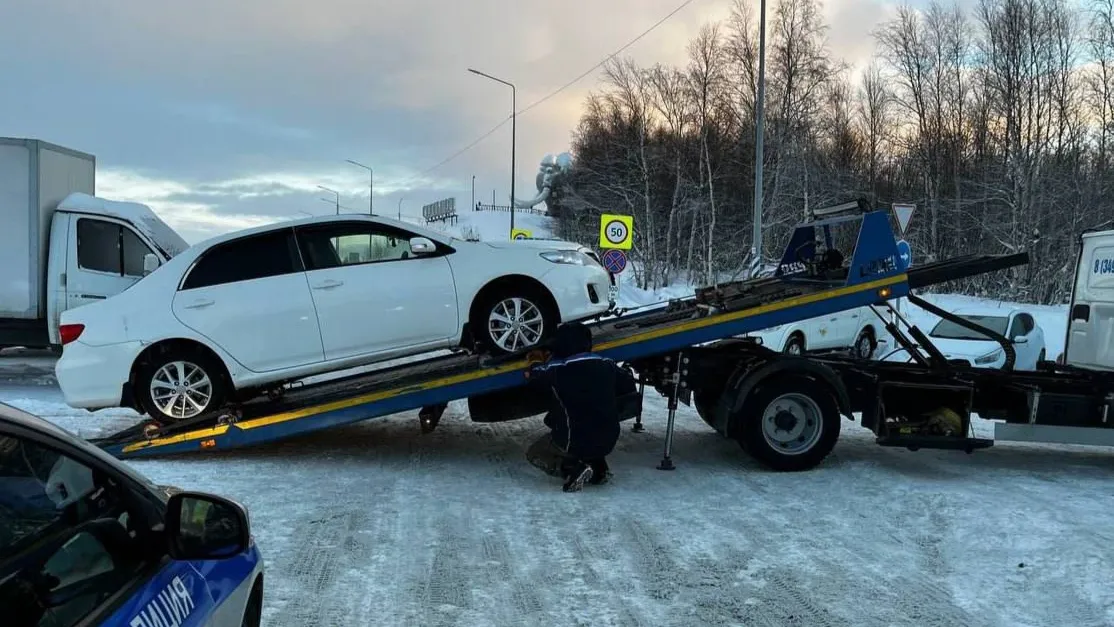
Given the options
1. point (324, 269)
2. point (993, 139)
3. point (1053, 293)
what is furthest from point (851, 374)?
point (993, 139)

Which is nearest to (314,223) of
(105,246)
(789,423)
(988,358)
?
(789,423)

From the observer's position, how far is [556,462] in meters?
6.48

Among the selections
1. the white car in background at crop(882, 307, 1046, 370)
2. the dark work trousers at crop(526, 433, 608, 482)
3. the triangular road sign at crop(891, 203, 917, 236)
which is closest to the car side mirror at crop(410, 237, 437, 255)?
the dark work trousers at crop(526, 433, 608, 482)

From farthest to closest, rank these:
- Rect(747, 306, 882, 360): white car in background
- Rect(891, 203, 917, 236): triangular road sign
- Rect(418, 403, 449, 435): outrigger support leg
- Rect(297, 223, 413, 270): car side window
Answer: Rect(747, 306, 882, 360): white car in background, Rect(891, 203, 917, 236): triangular road sign, Rect(418, 403, 449, 435): outrigger support leg, Rect(297, 223, 413, 270): car side window

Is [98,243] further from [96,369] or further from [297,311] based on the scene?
[297,311]

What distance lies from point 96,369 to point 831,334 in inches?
536

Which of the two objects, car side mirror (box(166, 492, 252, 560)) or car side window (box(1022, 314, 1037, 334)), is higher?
car side window (box(1022, 314, 1037, 334))

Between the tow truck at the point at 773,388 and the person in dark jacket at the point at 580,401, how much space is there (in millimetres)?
505

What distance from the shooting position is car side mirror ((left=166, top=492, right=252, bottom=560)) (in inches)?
78.4

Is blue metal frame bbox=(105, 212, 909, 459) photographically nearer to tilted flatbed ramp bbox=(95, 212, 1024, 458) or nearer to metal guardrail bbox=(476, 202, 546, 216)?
tilted flatbed ramp bbox=(95, 212, 1024, 458)

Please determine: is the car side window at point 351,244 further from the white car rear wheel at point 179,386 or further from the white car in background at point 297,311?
the white car rear wheel at point 179,386

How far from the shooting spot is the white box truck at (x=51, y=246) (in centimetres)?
1139

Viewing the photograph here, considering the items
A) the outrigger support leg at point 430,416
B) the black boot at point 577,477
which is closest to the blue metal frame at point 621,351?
the outrigger support leg at point 430,416

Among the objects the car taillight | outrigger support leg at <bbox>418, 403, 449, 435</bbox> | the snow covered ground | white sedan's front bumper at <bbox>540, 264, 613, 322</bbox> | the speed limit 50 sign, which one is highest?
the speed limit 50 sign
